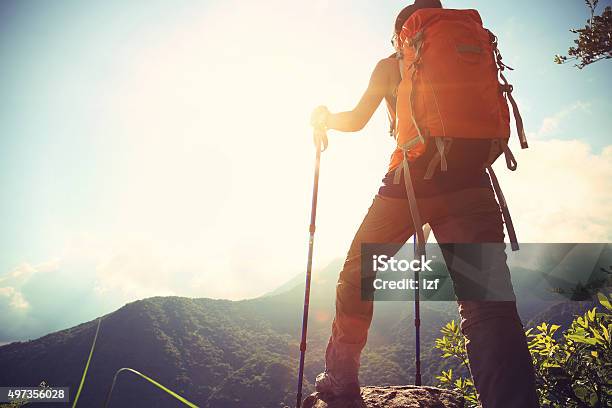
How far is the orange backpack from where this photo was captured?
6.91 feet

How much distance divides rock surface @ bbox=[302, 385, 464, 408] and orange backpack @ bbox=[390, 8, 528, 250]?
5.72ft

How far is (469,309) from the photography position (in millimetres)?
1937

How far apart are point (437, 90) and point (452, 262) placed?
3.56ft

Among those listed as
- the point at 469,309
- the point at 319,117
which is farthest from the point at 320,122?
the point at 469,309

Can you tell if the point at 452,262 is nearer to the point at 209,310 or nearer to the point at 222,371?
the point at 222,371

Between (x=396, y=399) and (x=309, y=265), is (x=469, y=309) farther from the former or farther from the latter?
(x=309, y=265)

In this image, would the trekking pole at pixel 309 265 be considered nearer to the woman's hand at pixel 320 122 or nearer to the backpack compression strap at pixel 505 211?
the woman's hand at pixel 320 122

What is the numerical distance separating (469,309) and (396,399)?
1876 mm

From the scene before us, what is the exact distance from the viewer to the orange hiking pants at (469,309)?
1.71 meters

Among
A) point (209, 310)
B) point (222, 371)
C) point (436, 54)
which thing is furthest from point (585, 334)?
point (209, 310)

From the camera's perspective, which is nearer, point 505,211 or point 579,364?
point 505,211

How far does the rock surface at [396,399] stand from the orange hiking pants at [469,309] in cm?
26
